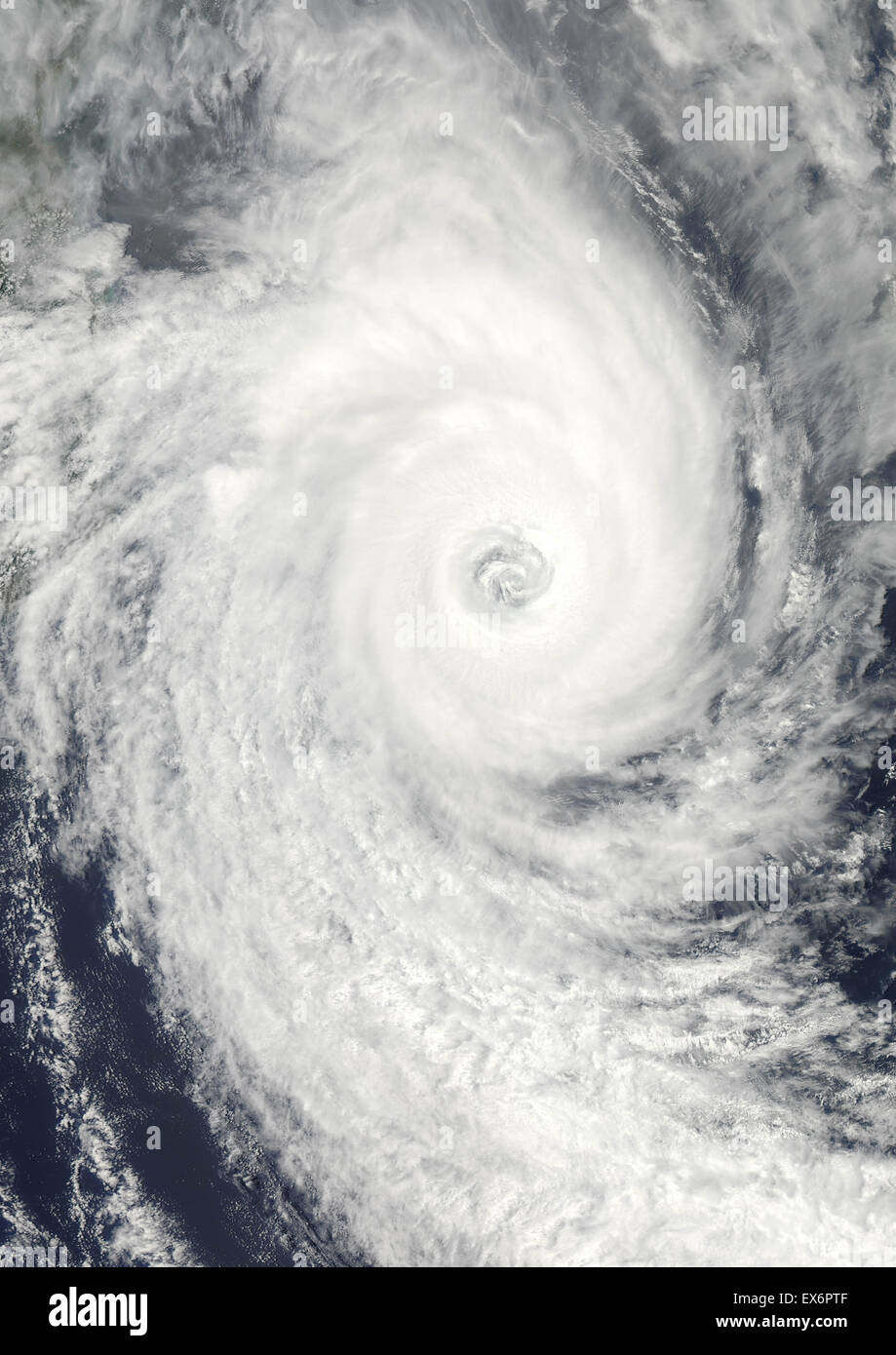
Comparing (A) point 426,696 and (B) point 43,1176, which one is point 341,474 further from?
(B) point 43,1176

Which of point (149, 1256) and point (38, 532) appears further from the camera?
point (38, 532)
